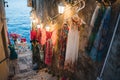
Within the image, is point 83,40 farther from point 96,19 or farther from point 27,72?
point 27,72

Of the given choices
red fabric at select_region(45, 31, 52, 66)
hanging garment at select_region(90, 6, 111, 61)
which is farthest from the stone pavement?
hanging garment at select_region(90, 6, 111, 61)

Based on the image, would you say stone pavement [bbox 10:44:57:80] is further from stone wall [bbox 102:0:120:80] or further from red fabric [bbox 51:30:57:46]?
stone wall [bbox 102:0:120:80]

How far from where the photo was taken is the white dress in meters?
6.48

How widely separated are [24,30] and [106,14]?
99.4 ft

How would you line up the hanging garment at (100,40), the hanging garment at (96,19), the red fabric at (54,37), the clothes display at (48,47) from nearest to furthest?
the hanging garment at (100,40), the hanging garment at (96,19), the red fabric at (54,37), the clothes display at (48,47)

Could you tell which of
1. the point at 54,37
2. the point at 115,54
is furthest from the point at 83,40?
the point at 54,37

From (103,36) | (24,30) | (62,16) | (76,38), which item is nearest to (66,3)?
(62,16)

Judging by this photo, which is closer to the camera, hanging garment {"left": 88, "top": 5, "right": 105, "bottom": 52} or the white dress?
hanging garment {"left": 88, "top": 5, "right": 105, "bottom": 52}

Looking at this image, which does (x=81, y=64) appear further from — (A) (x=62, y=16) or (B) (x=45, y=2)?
(B) (x=45, y=2)

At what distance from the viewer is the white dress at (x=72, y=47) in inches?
255

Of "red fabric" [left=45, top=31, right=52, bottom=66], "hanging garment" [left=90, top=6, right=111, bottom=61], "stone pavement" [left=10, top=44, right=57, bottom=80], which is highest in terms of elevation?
"hanging garment" [left=90, top=6, right=111, bottom=61]

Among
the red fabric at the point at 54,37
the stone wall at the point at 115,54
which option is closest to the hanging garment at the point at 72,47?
the stone wall at the point at 115,54

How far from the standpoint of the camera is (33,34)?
13.4 m

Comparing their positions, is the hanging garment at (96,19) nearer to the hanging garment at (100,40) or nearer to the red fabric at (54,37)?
the hanging garment at (100,40)
